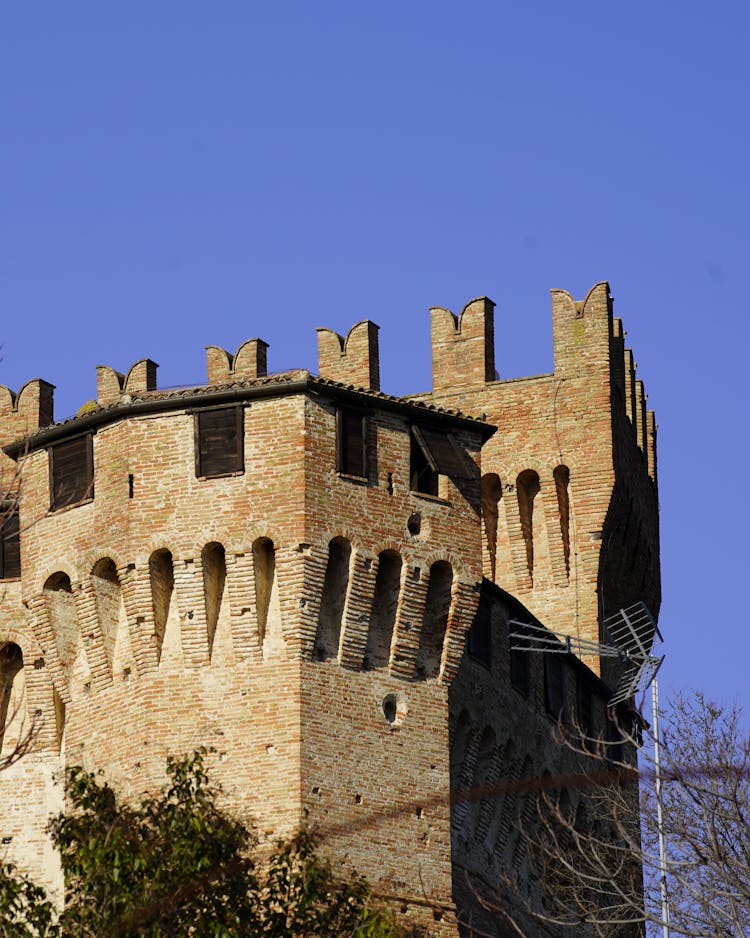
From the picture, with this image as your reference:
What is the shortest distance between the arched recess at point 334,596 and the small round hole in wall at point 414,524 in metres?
1.16

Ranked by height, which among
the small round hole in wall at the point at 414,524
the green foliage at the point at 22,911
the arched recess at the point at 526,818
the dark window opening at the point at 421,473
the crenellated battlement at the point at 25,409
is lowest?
the green foliage at the point at 22,911

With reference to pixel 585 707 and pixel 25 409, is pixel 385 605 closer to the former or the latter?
pixel 585 707

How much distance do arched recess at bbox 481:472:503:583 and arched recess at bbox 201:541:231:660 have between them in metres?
14.6

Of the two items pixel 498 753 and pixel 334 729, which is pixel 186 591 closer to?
pixel 334 729

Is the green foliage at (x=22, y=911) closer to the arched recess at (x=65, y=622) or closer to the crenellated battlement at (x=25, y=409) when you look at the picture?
the arched recess at (x=65, y=622)

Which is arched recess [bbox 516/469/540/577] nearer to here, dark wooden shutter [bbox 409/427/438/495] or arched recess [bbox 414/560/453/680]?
dark wooden shutter [bbox 409/427/438/495]

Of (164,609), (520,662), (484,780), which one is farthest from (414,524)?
(520,662)

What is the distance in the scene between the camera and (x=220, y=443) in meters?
38.2

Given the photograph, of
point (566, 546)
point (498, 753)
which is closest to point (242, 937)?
point (498, 753)

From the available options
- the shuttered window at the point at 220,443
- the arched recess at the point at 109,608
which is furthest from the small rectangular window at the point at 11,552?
the shuttered window at the point at 220,443

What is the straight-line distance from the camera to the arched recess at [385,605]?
3853cm

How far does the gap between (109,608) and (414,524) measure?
4.65m

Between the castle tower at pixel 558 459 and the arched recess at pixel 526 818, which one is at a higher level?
the castle tower at pixel 558 459

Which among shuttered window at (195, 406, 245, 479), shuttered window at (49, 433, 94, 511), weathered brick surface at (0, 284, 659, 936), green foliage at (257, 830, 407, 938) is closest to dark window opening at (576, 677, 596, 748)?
weathered brick surface at (0, 284, 659, 936)
